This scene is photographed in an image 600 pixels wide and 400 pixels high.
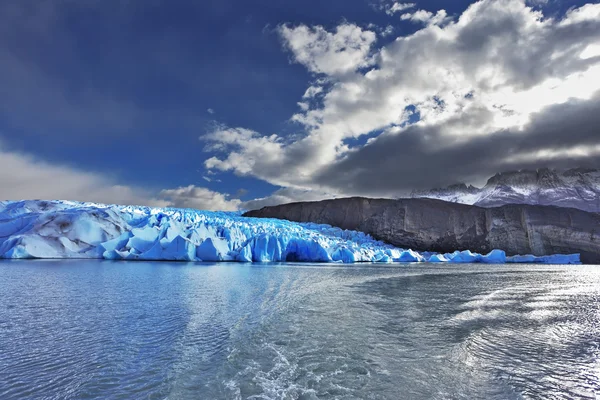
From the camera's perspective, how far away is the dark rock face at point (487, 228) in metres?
40.4

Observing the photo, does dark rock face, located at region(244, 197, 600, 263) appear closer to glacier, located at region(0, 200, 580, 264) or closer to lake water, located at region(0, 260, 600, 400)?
glacier, located at region(0, 200, 580, 264)

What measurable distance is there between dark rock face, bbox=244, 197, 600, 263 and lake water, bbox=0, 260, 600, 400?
37.9 metres

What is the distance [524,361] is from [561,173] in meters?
164

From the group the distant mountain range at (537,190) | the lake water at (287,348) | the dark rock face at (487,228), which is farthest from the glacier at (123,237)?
the distant mountain range at (537,190)

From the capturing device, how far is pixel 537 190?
140000 millimetres

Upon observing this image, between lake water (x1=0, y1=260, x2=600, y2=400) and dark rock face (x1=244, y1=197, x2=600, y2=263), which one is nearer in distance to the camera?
lake water (x1=0, y1=260, x2=600, y2=400)

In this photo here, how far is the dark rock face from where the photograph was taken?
132 ft

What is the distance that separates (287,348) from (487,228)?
4698 cm

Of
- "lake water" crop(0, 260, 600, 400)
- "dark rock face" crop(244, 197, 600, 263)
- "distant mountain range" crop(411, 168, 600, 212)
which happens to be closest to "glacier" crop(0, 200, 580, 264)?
"lake water" crop(0, 260, 600, 400)

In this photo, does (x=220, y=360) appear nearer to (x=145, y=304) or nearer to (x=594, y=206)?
(x=145, y=304)

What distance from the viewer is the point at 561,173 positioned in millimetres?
132750

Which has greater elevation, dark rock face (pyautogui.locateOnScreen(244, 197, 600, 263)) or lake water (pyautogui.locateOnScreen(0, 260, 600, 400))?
dark rock face (pyautogui.locateOnScreen(244, 197, 600, 263))

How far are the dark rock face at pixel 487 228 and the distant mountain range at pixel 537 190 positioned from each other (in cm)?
7589

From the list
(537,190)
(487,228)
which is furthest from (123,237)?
(537,190)
